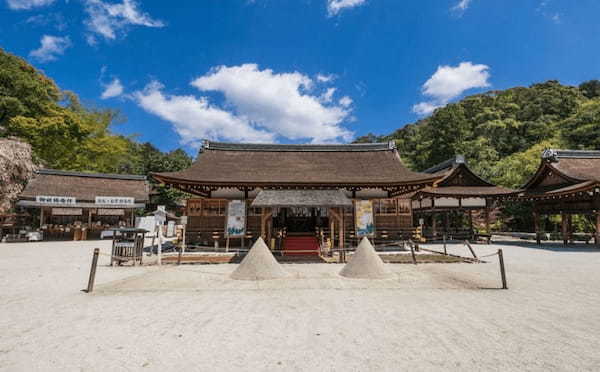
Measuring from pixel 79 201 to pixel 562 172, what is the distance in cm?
3781

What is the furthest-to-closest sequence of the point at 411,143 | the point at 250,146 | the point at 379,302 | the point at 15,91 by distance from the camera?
A: the point at 411,143 → the point at 15,91 → the point at 250,146 → the point at 379,302

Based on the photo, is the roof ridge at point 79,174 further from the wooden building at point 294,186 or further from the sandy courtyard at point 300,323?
the sandy courtyard at point 300,323

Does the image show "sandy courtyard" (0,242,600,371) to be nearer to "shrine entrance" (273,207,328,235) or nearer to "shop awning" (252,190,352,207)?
"shop awning" (252,190,352,207)

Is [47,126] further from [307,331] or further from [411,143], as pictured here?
[411,143]

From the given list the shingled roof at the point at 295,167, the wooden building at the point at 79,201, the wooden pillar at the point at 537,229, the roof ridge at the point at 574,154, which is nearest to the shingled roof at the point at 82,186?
the wooden building at the point at 79,201

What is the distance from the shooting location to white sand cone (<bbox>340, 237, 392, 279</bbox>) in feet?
28.6

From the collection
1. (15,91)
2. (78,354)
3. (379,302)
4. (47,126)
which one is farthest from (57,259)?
(15,91)

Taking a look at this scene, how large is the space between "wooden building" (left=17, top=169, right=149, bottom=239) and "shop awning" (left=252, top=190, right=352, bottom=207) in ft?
60.0

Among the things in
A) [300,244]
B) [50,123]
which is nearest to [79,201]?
[50,123]

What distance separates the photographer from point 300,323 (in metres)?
4.89

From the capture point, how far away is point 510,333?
444cm

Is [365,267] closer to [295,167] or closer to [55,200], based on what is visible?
[295,167]

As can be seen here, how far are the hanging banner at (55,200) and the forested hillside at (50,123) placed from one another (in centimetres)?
838

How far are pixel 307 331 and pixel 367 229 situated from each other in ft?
34.6
